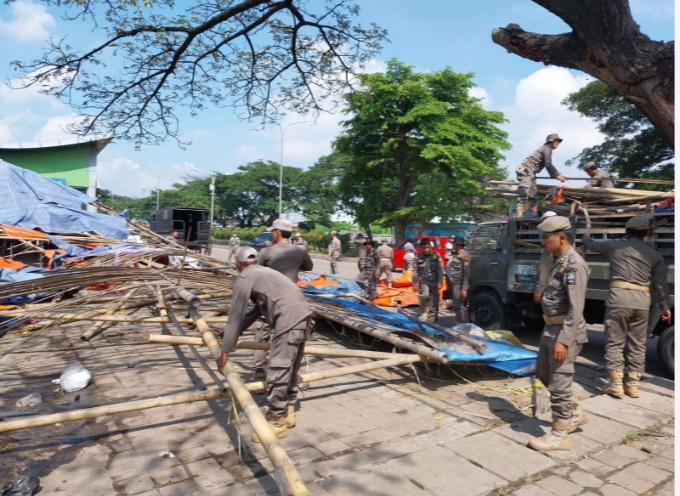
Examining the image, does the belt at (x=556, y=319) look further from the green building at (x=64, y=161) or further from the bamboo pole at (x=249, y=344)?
the green building at (x=64, y=161)

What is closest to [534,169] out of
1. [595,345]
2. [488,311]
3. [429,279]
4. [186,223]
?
[488,311]

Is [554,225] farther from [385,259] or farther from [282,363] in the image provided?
[385,259]

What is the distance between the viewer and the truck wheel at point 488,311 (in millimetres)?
8000

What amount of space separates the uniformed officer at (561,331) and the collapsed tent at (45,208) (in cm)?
1332

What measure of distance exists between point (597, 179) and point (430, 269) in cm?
323

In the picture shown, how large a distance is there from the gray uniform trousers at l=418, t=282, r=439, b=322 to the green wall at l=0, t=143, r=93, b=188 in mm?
20155

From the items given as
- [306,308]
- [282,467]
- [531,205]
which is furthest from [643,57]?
[531,205]

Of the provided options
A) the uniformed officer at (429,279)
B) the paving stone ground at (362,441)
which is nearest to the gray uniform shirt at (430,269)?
the uniformed officer at (429,279)

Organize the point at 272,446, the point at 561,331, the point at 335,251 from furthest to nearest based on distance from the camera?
the point at 335,251 < the point at 561,331 < the point at 272,446

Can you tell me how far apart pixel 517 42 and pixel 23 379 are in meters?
5.78

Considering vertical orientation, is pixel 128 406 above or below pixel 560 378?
below

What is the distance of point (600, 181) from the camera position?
726 centimetres

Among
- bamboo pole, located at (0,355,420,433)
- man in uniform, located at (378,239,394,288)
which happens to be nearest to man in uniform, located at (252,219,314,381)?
bamboo pole, located at (0,355,420,433)

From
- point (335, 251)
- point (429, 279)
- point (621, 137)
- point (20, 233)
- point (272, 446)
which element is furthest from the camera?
point (621, 137)
